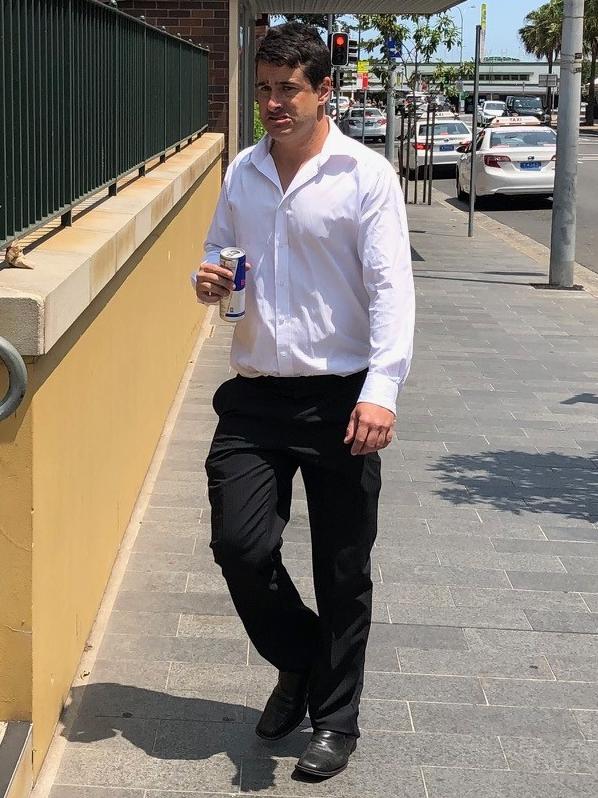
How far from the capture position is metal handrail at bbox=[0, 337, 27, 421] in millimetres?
3176

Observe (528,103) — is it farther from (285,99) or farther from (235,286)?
(235,286)

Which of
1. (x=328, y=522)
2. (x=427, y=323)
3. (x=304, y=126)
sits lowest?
(x=427, y=323)

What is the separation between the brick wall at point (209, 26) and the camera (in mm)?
14375

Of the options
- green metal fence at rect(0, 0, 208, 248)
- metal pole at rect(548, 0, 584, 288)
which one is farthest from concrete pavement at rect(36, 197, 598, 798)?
metal pole at rect(548, 0, 584, 288)

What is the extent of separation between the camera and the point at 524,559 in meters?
5.81

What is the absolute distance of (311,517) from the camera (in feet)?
12.6

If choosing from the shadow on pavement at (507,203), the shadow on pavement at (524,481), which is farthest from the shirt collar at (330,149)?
the shadow on pavement at (507,203)

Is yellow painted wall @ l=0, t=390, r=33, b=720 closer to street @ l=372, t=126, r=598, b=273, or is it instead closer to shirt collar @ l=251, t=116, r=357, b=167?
shirt collar @ l=251, t=116, r=357, b=167

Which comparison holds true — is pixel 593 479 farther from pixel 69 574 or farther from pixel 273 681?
pixel 69 574

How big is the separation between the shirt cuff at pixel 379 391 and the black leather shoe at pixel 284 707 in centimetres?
93

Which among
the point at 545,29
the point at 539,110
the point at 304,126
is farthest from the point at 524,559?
the point at 545,29

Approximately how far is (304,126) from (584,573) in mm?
2747

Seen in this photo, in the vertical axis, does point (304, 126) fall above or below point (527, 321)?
above

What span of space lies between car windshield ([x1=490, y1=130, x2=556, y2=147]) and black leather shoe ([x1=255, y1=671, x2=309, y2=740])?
22965 millimetres
